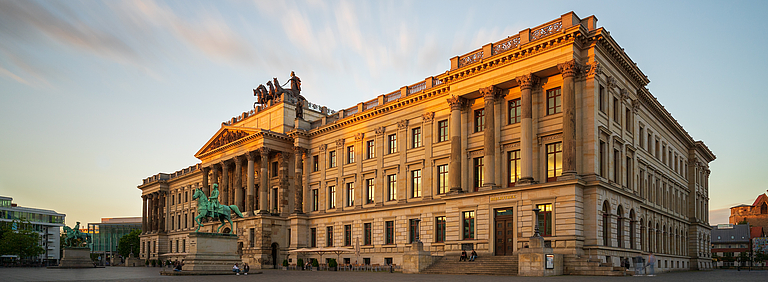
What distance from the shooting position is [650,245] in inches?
1907

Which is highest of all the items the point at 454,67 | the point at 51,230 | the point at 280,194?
the point at 454,67

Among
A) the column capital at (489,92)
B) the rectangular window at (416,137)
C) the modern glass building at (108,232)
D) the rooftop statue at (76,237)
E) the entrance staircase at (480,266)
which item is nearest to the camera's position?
the entrance staircase at (480,266)

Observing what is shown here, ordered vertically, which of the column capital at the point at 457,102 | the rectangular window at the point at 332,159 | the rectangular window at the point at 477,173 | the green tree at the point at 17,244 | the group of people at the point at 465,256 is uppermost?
the column capital at the point at 457,102

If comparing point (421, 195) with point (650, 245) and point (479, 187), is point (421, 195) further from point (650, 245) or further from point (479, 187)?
point (650, 245)

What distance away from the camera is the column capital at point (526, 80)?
3969 cm

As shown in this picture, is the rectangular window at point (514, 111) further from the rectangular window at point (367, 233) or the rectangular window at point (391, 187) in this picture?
the rectangular window at point (367, 233)

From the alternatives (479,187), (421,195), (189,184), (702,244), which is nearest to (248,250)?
(421,195)

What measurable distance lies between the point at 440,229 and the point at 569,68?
18.1 m

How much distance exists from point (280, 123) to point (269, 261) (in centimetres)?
1523

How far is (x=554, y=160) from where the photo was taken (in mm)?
39656

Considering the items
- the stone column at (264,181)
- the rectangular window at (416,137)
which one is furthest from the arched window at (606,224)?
the stone column at (264,181)

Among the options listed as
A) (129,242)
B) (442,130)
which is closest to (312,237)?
(442,130)

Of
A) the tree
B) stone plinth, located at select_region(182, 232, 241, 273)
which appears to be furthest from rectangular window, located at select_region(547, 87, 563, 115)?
the tree

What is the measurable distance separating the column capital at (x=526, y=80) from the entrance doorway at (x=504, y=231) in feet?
27.7
